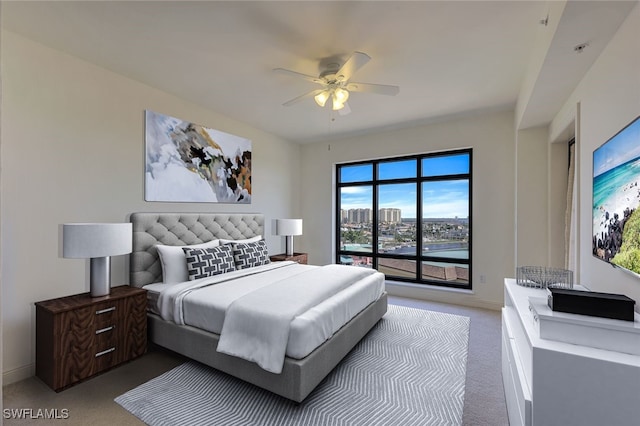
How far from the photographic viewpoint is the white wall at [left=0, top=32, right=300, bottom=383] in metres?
2.23

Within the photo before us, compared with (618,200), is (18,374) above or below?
below

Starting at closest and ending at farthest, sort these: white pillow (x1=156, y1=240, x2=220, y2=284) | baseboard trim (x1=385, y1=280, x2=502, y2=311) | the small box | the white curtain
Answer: the small box
the white curtain
white pillow (x1=156, y1=240, x2=220, y2=284)
baseboard trim (x1=385, y1=280, x2=502, y2=311)

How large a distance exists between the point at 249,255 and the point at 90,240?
5.47 ft

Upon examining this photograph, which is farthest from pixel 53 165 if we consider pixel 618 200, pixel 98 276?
pixel 618 200

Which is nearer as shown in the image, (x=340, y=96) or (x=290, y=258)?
(x=340, y=96)

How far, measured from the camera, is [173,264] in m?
2.97

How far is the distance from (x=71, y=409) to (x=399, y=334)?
2.80 m

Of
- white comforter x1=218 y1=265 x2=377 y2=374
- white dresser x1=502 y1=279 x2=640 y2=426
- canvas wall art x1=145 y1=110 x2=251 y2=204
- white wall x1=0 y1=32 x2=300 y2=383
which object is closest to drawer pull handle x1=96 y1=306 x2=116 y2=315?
white wall x1=0 y1=32 x2=300 y2=383

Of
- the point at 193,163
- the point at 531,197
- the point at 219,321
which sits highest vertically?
the point at 193,163

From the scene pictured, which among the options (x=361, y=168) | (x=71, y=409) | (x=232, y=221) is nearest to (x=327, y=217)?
(x=361, y=168)

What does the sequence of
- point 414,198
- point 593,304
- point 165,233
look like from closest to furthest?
1. point 593,304
2. point 165,233
3. point 414,198

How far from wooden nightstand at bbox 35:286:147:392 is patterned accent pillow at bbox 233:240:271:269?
115cm

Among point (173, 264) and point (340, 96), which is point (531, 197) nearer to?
point (340, 96)

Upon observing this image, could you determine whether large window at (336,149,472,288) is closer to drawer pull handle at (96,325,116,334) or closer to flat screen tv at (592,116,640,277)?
flat screen tv at (592,116,640,277)
